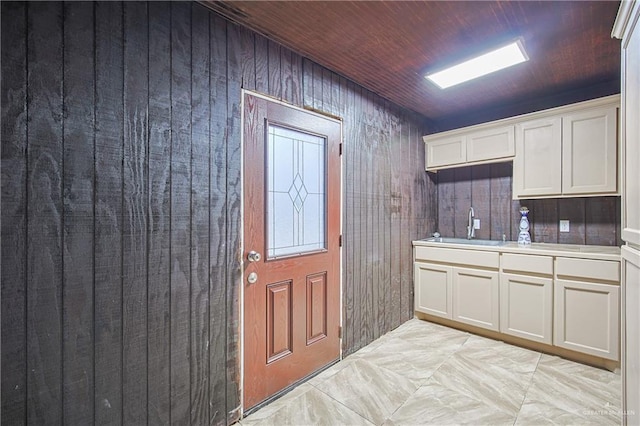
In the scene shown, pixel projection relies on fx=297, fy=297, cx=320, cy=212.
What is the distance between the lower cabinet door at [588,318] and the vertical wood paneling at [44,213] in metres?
3.39

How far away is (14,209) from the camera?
1.16 meters

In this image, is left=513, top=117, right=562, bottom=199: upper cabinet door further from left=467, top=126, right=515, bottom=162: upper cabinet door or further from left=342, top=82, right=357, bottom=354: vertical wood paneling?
left=342, top=82, right=357, bottom=354: vertical wood paneling

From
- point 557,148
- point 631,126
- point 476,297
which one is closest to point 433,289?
point 476,297

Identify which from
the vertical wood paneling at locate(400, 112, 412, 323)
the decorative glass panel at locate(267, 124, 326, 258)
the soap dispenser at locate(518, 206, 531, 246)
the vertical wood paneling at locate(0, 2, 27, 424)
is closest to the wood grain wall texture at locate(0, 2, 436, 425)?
the vertical wood paneling at locate(0, 2, 27, 424)

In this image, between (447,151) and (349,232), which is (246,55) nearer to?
(349,232)

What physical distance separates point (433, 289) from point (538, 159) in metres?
1.67

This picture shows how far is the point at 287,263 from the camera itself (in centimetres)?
214

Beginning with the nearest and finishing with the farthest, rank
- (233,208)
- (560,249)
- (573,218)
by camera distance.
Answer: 1. (233,208)
2. (560,249)
3. (573,218)

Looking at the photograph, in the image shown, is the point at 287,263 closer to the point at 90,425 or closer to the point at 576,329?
the point at 90,425

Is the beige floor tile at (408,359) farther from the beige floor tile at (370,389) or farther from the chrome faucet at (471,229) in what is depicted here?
the chrome faucet at (471,229)

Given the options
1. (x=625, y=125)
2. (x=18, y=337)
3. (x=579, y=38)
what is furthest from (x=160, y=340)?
(x=579, y=38)

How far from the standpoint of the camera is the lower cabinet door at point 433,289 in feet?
10.5

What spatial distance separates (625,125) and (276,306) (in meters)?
2.09

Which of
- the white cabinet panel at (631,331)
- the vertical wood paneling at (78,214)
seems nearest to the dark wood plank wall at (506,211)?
the white cabinet panel at (631,331)
